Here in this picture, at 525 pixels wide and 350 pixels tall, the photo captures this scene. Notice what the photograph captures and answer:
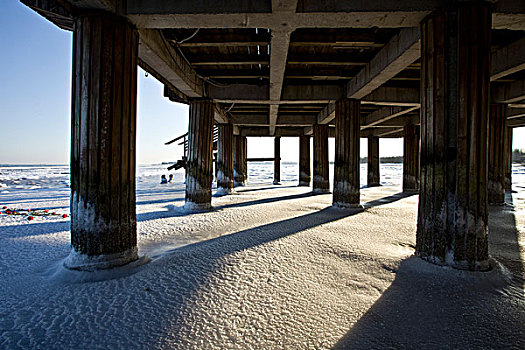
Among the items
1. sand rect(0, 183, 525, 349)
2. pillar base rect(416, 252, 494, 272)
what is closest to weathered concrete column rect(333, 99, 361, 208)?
sand rect(0, 183, 525, 349)

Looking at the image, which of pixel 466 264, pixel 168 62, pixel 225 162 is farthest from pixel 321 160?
pixel 466 264

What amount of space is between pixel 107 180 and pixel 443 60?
16.1 ft

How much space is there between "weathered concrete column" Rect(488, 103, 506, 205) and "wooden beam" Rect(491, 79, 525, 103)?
32 cm

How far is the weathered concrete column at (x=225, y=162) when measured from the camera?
1437 centimetres

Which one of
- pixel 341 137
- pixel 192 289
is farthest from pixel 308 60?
pixel 192 289

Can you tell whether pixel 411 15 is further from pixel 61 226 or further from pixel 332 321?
pixel 61 226

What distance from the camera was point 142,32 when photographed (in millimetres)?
4992

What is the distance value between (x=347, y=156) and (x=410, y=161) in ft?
27.2

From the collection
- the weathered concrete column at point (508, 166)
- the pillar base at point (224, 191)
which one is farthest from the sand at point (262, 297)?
the weathered concrete column at point (508, 166)

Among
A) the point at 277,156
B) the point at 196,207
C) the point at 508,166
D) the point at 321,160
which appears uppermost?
the point at 277,156

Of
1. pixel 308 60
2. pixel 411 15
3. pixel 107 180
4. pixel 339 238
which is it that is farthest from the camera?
pixel 308 60

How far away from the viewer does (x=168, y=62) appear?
250 inches

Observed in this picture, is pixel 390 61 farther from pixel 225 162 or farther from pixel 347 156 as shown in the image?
pixel 225 162

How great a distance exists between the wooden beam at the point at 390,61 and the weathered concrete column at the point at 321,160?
585 centimetres
